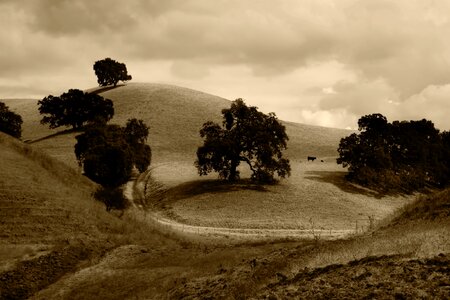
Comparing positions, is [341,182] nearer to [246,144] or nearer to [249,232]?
[246,144]

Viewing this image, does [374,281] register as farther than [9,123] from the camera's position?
No

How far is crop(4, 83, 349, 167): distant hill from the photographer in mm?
97812

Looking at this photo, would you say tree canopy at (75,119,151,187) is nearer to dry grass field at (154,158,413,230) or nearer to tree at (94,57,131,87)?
dry grass field at (154,158,413,230)

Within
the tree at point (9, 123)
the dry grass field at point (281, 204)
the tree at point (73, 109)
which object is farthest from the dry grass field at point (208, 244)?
the tree at point (73, 109)

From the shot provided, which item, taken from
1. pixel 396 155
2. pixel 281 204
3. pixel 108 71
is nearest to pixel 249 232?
pixel 281 204

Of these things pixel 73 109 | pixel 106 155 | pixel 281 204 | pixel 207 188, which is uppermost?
pixel 73 109

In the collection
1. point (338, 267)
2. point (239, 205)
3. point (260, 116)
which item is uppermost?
point (260, 116)

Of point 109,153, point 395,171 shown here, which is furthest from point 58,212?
point 395,171

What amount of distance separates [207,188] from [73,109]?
61.2 meters

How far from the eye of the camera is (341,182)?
231ft

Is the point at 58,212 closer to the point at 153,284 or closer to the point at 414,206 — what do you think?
the point at 153,284

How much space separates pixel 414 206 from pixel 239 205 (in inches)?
1228

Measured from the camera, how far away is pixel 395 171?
261 ft

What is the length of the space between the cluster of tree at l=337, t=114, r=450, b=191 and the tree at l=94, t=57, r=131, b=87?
364 ft
